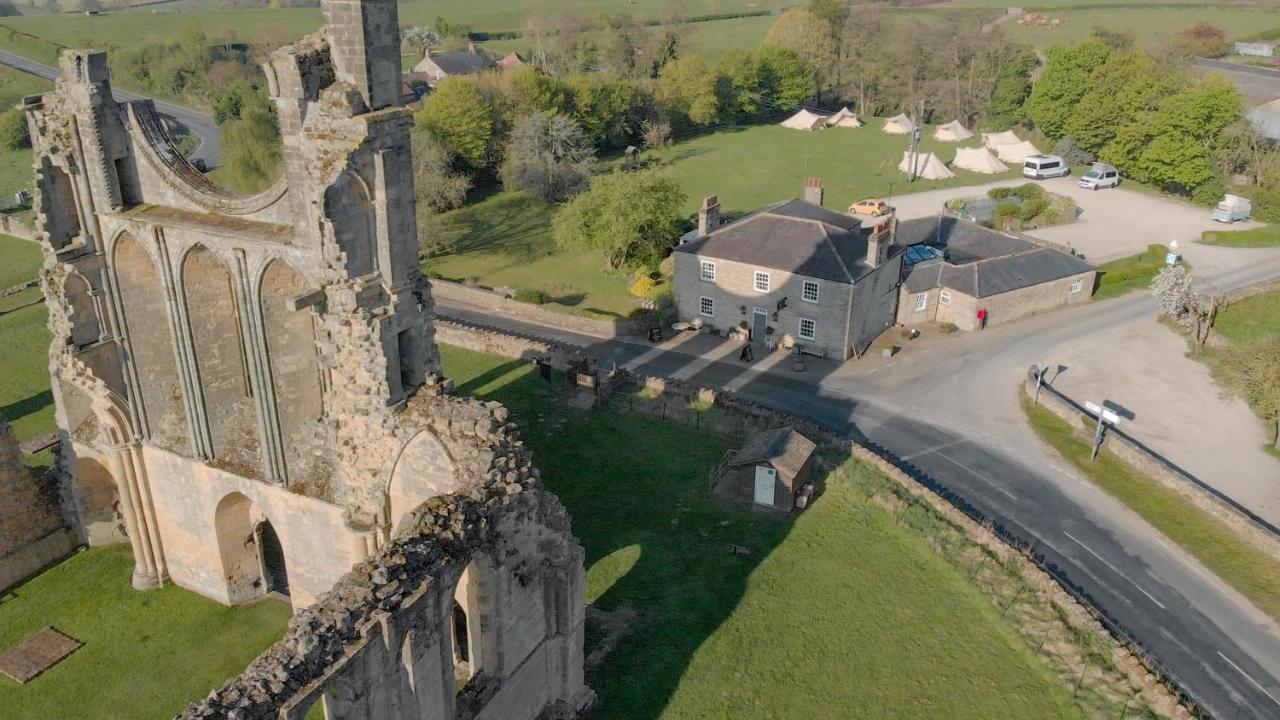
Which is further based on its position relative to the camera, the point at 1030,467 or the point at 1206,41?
the point at 1206,41

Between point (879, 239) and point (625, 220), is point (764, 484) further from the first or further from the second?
point (625, 220)

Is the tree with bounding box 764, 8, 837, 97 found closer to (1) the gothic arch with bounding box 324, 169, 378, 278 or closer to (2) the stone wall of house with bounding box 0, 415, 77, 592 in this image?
(1) the gothic arch with bounding box 324, 169, 378, 278

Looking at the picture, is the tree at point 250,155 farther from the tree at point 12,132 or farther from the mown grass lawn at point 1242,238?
the mown grass lawn at point 1242,238

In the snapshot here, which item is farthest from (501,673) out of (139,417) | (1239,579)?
(1239,579)

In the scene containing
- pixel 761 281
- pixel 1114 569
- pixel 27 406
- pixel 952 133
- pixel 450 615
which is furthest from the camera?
pixel 952 133

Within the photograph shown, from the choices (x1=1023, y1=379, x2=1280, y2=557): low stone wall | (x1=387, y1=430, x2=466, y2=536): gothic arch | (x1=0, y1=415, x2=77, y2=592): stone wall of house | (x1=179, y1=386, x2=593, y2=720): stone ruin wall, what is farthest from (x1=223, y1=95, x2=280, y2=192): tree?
(x1=1023, y1=379, x2=1280, y2=557): low stone wall

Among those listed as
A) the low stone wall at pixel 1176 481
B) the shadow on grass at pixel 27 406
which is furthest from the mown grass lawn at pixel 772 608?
the shadow on grass at pixel 27 406

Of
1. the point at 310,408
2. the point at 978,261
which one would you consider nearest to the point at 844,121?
the point at 978,261
